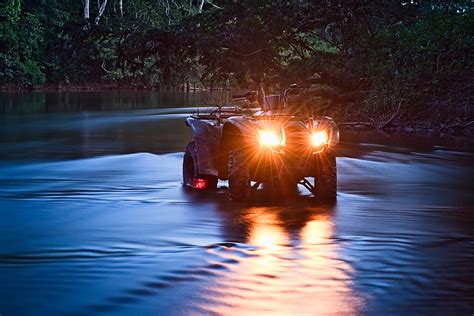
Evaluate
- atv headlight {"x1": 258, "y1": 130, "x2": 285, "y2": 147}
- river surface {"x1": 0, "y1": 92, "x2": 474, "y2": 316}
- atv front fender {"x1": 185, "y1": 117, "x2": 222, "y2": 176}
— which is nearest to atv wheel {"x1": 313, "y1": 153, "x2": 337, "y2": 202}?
river surface {"x1": 0, "y1": 92, "x2": 474, "y2": 316}

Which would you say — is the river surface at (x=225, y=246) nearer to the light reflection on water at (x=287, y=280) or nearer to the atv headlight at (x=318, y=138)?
the light reflection on water at (x=287, y=280)

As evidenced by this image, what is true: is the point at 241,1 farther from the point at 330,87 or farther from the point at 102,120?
the point at 102,120

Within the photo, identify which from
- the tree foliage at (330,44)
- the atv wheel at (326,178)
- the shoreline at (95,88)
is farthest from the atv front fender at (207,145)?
the shoreline at (95,88)

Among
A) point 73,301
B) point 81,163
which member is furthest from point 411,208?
point 81,163

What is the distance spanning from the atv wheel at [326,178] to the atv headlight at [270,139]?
706 millimetres

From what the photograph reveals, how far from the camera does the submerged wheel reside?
12.2 meters

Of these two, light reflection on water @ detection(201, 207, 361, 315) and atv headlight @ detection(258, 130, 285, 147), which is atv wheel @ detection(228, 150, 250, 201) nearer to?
atv headlight @ detection(258, 130, 285, 147)

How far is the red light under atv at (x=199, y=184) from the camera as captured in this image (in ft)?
40.9

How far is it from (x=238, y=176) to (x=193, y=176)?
86.7 inches

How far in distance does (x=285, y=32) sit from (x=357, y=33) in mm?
3121

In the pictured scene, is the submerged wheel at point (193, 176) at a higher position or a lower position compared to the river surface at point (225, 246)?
higher

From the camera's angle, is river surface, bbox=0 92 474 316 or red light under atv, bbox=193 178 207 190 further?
red light under atv, bbox=193 178 207 190

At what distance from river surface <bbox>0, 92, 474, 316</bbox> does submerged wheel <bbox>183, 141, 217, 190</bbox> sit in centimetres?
35

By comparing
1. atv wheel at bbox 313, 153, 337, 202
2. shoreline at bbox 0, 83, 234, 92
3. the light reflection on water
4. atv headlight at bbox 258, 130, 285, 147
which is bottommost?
the light reflection on water
